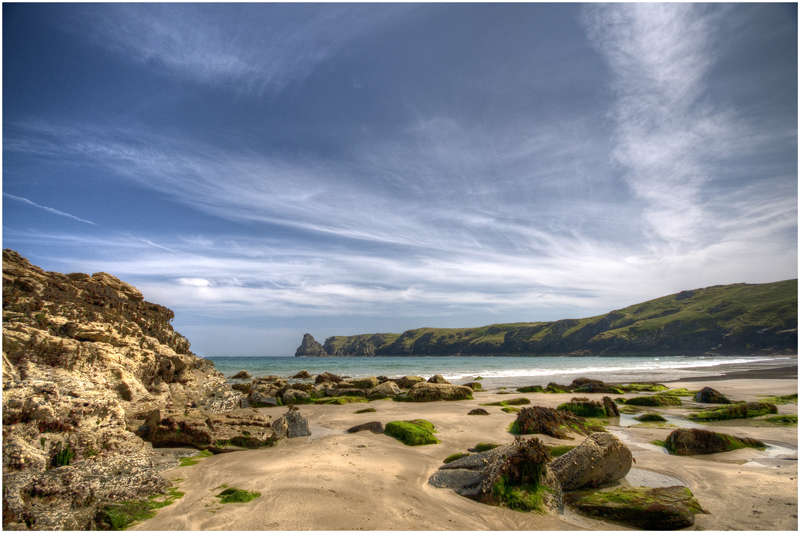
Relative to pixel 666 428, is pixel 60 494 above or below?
above

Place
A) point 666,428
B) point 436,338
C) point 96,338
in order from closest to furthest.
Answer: point 96,338 < point 666,428 < point 436,338

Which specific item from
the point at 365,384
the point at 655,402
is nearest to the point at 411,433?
the point at 655,402

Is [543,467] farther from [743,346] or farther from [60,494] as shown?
[743,346]

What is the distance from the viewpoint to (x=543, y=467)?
6824 mm

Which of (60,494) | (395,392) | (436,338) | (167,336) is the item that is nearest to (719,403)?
(395,392)

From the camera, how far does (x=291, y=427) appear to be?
12.4 m

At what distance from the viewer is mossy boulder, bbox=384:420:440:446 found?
11109 millimetres

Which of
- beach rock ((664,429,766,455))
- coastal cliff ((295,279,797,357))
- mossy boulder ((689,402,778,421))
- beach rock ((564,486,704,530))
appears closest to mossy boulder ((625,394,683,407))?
mossy boulder ((689,402,778,421))

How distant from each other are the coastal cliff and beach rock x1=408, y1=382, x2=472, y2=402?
132 m

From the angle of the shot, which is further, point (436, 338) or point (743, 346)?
point (436, 338)

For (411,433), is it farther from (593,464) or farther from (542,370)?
(542,370)

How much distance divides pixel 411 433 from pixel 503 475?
5.05m

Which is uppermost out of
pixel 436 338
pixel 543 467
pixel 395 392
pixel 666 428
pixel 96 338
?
pixel 96 338

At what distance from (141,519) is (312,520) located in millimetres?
2920
